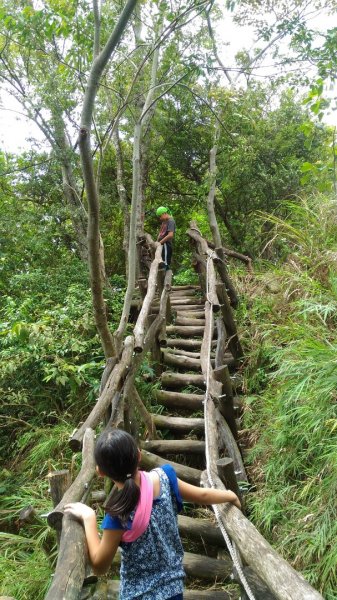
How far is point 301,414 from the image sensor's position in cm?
338

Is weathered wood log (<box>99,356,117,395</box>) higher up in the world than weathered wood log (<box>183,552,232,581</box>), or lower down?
higher up

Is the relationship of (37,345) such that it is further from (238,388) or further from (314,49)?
(314,49)

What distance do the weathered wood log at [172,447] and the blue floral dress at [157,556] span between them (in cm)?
211

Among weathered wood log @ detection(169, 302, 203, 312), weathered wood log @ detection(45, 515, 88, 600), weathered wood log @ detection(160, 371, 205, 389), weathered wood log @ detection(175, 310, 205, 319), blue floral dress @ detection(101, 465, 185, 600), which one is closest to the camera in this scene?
weathered wood log @ detection(45, 515, 88, 600)

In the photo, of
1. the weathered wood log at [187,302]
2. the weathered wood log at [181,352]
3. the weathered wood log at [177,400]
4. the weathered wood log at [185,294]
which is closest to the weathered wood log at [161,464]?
the weathered wood log at [177,400]

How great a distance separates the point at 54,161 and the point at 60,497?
7876mm

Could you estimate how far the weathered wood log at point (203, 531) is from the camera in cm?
306

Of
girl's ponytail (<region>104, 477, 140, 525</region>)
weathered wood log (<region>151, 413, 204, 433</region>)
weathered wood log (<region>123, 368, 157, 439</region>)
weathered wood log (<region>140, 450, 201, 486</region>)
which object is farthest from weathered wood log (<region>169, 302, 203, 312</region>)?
girl's ponytail (<region>104, 477, 140, 525</region>)

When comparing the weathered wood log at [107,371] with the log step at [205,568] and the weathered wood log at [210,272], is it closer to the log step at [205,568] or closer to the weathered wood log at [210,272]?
the log step at [205,568]

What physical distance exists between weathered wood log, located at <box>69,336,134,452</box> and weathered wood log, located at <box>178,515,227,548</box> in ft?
3.41

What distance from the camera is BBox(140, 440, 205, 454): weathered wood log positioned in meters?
3.85

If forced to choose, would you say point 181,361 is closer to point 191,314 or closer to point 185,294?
point 191,314

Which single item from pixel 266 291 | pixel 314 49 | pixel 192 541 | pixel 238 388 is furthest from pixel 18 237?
pixel 192 541

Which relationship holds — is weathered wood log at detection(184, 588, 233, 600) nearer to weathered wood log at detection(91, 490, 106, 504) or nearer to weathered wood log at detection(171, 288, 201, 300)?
weathered wood log at detection(91, 490, 106, 504)
